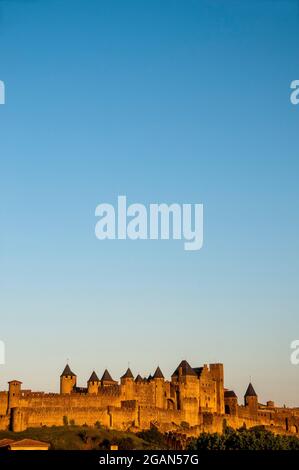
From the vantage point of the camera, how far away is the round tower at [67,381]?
328 feet

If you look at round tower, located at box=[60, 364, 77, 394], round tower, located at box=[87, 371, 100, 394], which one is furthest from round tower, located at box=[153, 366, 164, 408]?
round tower, located at box=[60, 364, 77, 394]

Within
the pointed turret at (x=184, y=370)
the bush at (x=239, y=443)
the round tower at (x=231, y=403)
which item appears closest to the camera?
the bush at (x=239, y=443)

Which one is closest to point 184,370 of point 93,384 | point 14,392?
point 93,384

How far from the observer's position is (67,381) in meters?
101

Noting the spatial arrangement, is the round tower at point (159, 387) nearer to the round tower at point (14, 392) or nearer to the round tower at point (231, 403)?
the round tower at point (231, 403)

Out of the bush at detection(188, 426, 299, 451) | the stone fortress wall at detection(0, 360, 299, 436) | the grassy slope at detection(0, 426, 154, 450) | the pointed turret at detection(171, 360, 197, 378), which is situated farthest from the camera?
the pointed turret at detection(171, 360, 197, 378)

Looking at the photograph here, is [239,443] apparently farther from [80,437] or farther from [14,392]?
[14,392]

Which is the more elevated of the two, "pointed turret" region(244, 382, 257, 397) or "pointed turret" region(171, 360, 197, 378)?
"pointed turret" region(171, 360, 197, 378)

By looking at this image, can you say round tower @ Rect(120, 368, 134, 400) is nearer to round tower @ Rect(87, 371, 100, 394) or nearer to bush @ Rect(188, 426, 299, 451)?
round tower @ Rect(87, 371, 100, 394)

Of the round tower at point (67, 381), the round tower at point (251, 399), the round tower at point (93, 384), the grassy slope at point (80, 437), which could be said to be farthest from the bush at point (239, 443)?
the round tower at point (251, 399)

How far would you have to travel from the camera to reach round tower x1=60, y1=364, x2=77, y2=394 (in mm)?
100125

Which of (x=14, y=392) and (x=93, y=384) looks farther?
(x=93, y=384)
